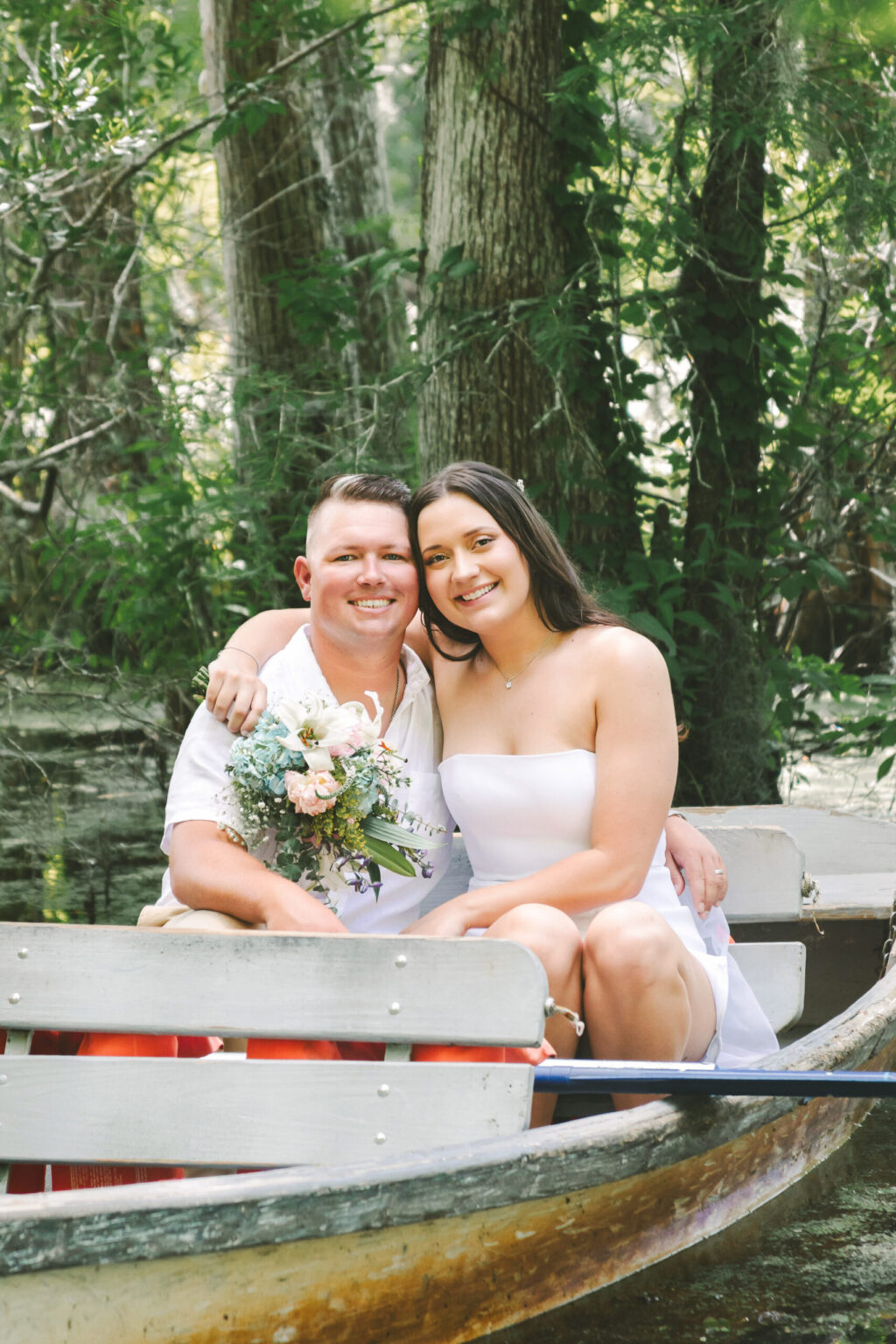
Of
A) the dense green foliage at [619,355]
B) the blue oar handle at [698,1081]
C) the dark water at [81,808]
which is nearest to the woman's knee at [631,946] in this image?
the blue oar handle at [698,1081]

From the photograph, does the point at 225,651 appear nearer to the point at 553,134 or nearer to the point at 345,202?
the point at 553,134

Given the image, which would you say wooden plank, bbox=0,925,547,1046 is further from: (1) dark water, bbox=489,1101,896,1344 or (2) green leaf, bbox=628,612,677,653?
(2) green leaf, bbox=628,612,677,653

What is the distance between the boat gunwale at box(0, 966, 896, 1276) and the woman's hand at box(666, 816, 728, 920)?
0.61 m

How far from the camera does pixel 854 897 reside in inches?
161

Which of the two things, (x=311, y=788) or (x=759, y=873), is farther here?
(x=759, y=873)

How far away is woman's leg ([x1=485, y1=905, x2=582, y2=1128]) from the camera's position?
8.27 feet

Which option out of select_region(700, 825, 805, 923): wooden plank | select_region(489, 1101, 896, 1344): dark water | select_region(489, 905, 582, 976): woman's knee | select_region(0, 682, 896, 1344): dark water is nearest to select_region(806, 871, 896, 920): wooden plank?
select_region(700, 825, 805, 923): wooden plank

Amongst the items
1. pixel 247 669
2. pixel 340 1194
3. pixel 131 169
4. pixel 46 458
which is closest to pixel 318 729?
pixel 247 669

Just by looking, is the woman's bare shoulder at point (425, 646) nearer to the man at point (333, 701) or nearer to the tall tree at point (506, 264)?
the man at point (333, 701)

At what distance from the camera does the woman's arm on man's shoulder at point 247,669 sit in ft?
9.29

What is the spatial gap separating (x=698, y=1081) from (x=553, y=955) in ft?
1.18

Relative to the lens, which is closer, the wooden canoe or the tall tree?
the wooden canoe

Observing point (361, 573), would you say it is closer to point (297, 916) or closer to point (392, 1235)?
point (297, 916)

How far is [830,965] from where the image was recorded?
4.22 metres
